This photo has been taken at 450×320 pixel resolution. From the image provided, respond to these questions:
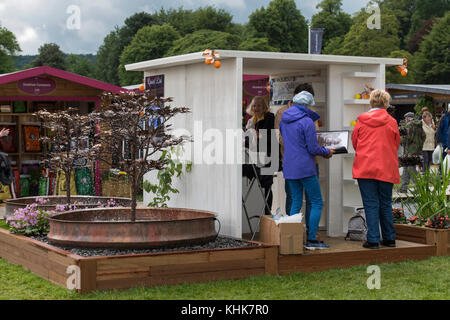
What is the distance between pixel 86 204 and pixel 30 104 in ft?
22.4

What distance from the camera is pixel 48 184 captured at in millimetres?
14438

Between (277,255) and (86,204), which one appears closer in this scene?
(277,255)

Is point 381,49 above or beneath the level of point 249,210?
above

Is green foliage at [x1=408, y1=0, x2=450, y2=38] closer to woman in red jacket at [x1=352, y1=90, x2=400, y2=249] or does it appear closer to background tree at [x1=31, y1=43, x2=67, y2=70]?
background tree at [x1=31, y1=43, x2=67, y2=70]

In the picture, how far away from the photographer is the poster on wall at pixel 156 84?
9227mm

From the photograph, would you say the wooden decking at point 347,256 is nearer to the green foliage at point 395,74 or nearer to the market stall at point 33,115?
the market stall at point 33,115

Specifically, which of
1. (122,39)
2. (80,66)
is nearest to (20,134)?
(122,39)

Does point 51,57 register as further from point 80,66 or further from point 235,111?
point 235,111

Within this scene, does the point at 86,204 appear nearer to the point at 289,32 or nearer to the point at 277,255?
the point at 277,255

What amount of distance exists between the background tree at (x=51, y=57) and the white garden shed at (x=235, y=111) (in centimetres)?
6469

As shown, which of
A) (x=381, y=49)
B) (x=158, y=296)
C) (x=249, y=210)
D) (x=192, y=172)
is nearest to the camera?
(x=158, y=296)

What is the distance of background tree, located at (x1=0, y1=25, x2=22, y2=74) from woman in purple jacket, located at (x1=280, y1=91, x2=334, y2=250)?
64.7m

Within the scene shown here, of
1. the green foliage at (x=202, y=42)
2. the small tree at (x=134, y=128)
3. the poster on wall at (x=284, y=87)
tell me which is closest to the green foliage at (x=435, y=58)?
the green foliage at (x=202, y=42)

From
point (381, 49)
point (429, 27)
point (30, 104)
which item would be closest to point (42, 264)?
point (30, 104)
